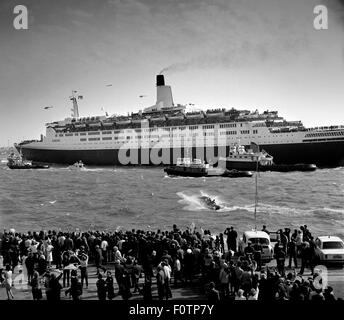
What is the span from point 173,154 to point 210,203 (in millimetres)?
33043

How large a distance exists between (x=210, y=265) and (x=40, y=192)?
32.1 m

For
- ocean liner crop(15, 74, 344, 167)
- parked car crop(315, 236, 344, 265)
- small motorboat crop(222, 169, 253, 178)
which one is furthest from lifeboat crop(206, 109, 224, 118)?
parked car crop(315, 236, 344, 265)

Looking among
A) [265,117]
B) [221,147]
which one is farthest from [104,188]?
[265,117]

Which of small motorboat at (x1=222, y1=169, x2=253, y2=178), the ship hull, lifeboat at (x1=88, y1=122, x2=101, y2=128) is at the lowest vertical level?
small motorboat at (x1=222, y1=169, x2=253, y2=178)

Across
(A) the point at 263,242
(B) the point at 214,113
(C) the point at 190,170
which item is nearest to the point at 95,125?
(B) the point at 214,113

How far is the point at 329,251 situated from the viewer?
30.3 feet

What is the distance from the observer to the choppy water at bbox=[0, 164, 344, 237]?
22.5 m

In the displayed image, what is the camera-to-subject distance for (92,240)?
10.2m

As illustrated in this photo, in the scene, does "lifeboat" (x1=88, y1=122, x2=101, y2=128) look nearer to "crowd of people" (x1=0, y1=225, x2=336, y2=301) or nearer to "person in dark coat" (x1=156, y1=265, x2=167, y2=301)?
"crowd of people" (x1=0, y1=225, x2=336, y2=301)

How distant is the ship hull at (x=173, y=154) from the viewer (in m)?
50.6

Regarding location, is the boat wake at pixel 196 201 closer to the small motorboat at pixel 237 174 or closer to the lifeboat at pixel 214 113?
the small motorboat at pixel 237 174

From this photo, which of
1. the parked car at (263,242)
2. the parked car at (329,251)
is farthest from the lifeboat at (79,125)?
the parked car at (329,251)

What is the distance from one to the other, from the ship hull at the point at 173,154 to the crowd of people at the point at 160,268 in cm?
4194
